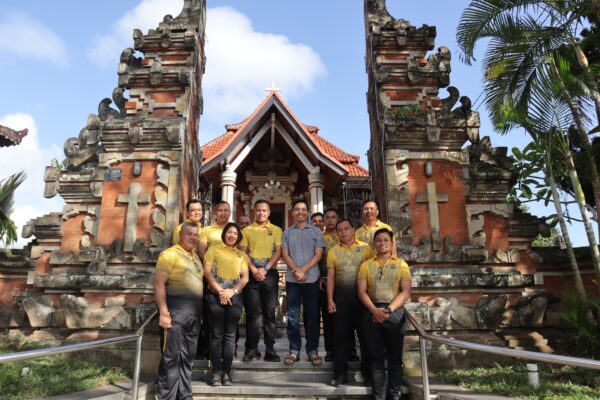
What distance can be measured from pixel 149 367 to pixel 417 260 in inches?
147

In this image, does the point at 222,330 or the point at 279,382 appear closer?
the point at 222,330

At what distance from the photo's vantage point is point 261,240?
15.9 ft

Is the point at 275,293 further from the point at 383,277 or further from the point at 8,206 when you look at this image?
the point at 8,206

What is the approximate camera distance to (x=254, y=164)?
1341cm

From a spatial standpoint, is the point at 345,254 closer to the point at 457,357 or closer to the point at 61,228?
the point at 457,357

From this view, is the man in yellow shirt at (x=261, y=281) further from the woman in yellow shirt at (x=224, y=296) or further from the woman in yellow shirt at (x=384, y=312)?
the woman in yellow shirt at (x=384, y=312)

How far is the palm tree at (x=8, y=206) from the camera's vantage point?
7.05 metres

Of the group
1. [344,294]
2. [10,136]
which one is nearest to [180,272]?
[344,294]

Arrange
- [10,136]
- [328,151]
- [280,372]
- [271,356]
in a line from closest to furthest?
1. [280,372]
2. [271,356]
3. [10,136]
4. [328,151]

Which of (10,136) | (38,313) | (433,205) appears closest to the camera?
(38,313)

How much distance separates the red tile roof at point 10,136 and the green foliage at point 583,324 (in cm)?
960

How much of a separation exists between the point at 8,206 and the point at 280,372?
5848 millimetres

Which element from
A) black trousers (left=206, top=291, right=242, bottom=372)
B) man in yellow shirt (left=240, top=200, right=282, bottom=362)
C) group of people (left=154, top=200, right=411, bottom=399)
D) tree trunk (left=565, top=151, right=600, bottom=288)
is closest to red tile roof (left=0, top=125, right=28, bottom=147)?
group of people (left=154, top=200, right=411, bottom=399)

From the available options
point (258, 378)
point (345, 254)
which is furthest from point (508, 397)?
point (258, 378)
